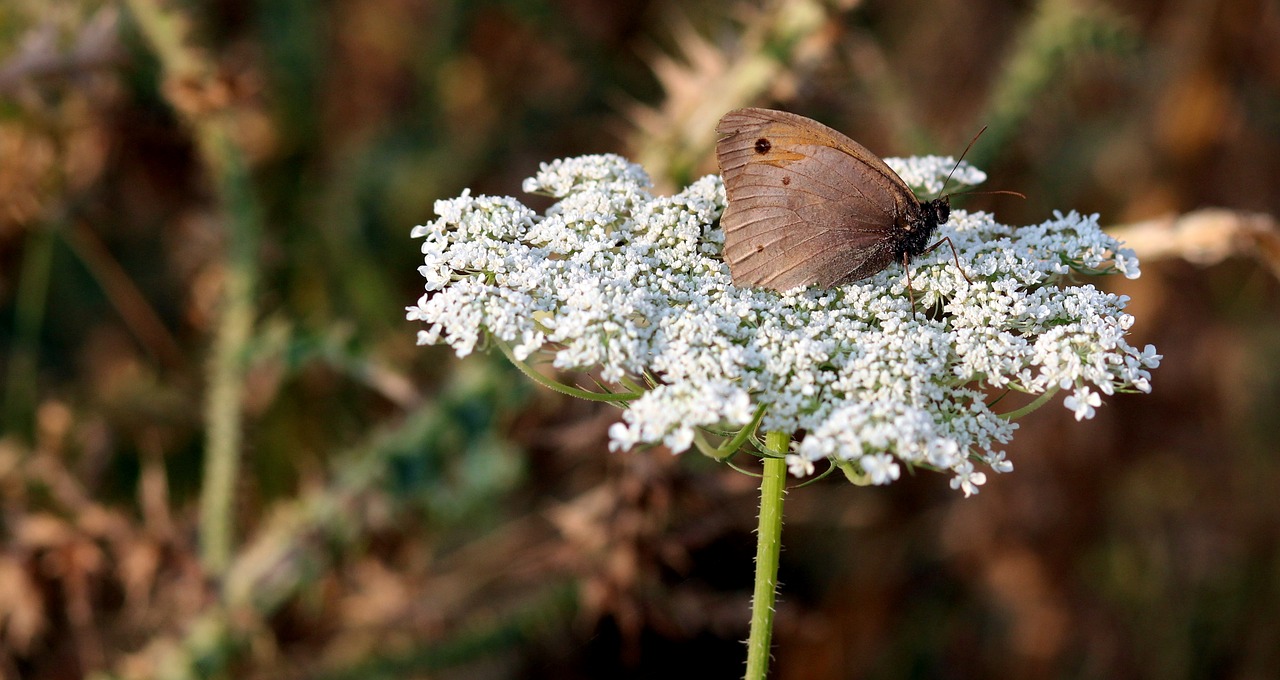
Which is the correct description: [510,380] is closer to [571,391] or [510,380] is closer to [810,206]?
[810,206]

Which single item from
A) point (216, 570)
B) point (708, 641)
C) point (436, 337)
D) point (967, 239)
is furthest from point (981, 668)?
point (436, 337)

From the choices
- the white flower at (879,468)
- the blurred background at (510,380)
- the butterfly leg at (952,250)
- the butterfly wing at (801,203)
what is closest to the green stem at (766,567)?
the white flower at (879,468)

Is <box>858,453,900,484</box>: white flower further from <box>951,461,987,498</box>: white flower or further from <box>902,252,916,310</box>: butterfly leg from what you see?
<box>902,252,916,310</box>: butterfly leg

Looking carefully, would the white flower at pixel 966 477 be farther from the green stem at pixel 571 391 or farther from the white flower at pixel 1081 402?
the green stem at pixel 571 391

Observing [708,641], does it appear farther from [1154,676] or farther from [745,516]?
[1154,676]

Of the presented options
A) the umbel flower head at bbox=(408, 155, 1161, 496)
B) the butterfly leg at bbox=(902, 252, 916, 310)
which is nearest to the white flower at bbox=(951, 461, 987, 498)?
the umbel flower head at bbox=(408, 155, 1161, 496)
